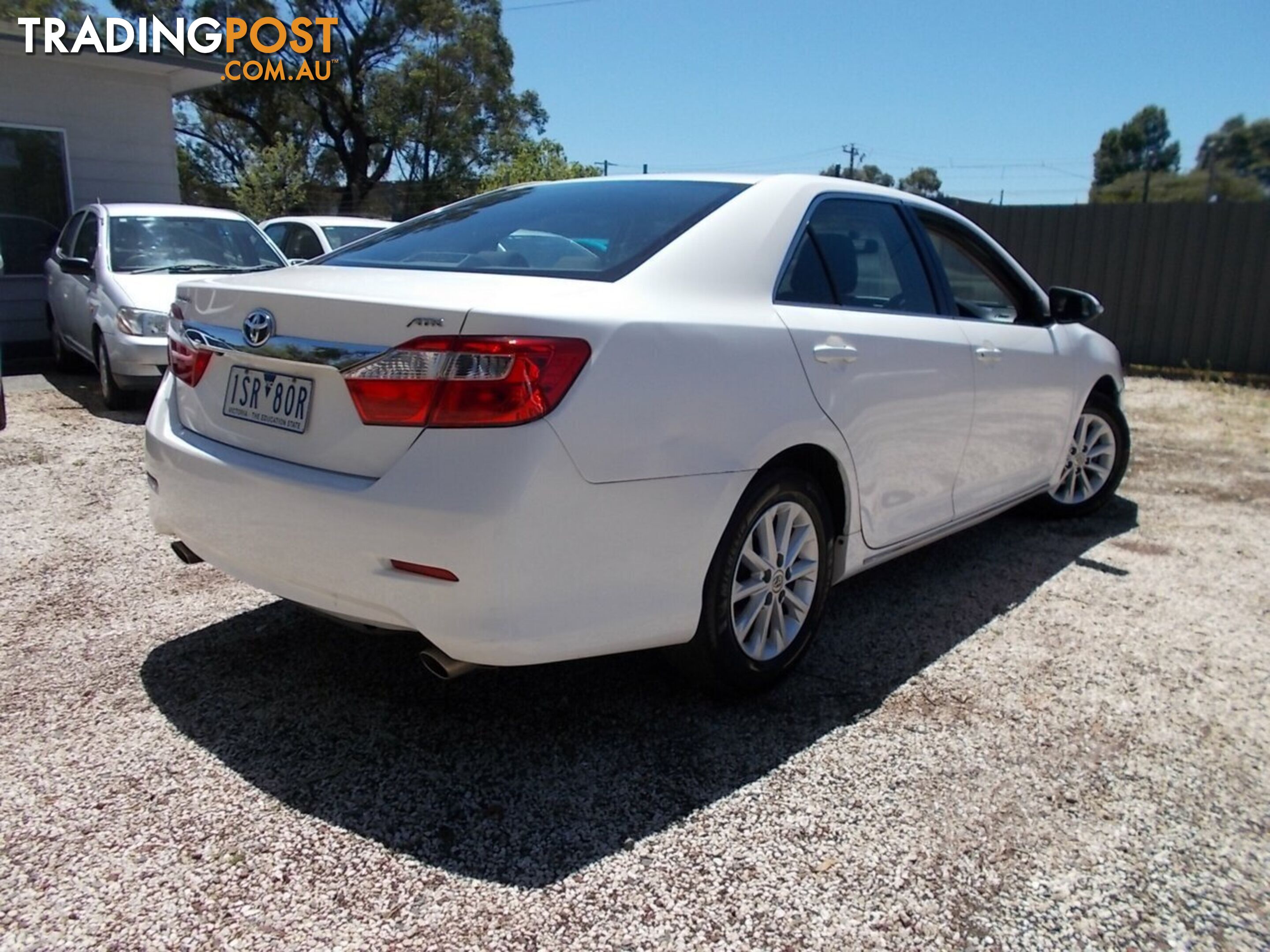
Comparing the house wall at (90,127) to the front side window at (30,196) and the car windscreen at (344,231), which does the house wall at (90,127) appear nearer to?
the front side window at (30,196)

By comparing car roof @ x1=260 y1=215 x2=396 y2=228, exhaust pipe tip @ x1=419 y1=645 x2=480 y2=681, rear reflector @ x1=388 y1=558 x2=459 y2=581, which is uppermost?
car roof @ x1=260 y1=215 x2=396 y2=228

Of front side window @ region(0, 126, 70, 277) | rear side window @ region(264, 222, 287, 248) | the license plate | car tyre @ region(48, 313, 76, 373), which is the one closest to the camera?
the license plate

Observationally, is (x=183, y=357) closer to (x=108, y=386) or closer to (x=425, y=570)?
(x=425, y=570)

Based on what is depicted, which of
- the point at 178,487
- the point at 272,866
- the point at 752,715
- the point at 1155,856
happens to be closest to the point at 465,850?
the point at 272,866

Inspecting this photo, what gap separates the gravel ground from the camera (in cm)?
214

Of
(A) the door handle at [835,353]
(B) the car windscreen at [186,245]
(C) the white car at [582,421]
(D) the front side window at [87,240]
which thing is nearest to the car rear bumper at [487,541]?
(C) the white car at [582,421]

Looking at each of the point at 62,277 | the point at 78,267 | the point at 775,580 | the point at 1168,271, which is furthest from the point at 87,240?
the point at 1168,271

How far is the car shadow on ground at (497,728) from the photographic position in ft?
8.03

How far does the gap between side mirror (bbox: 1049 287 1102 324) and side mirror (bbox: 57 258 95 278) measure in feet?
23.9

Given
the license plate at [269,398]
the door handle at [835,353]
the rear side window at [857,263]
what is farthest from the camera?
the rear side window at [857,263]

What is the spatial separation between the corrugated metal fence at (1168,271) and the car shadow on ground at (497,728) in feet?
31.5

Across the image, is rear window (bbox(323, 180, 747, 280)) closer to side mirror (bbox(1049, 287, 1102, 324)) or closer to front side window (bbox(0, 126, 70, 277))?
side mirror (bbox(1049, 287, 1102, 324))

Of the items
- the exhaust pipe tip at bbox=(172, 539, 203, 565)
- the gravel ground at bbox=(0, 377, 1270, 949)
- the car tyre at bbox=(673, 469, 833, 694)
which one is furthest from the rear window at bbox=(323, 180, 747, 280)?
the gravel ground at bbox=(0, 377, 1270, 949)

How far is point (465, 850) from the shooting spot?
2338mm
